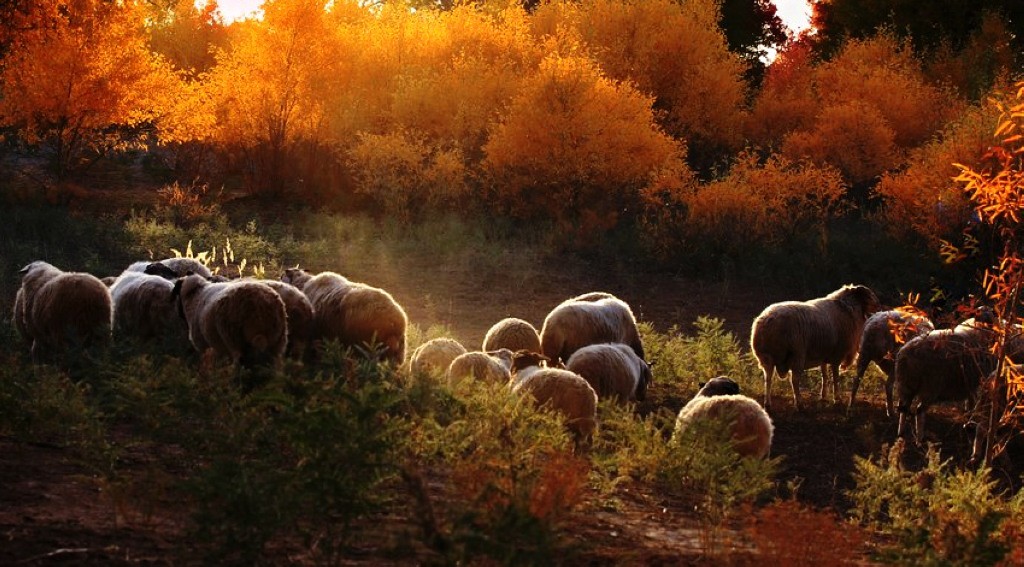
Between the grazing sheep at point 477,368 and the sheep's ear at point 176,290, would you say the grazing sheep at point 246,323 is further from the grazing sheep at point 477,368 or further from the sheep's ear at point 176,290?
the grazing sheep at point 477,368

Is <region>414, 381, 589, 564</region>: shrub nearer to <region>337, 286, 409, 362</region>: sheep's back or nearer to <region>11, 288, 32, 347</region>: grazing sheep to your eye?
<region>337, 286, 409, 362</region>: sheep's back

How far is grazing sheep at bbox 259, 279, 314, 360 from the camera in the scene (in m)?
11.1

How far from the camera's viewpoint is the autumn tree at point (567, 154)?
A: 89.8 feet

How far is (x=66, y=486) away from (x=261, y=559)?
1.80 m

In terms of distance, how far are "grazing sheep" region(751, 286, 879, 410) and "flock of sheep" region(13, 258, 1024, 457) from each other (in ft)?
0.06

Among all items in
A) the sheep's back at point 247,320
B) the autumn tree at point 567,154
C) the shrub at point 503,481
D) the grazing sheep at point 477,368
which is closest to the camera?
the shrub at point 503,481

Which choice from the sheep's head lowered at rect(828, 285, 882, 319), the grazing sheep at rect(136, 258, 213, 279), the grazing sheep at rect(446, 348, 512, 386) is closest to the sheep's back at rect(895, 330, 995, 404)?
the sheep's head lowered at rect(828, 285, 882, 319)

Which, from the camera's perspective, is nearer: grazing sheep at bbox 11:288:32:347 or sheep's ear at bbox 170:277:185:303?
sheep's ear at bbox 170:277:185:303

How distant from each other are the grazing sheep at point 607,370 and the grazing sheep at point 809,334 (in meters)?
2.48

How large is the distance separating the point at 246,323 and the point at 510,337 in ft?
12.3

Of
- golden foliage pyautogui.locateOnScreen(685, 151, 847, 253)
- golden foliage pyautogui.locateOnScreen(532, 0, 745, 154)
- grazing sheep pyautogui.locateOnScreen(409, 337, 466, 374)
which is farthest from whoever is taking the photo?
golden foliage pyautogui.locateOnScreen(532, 0, 745, 154)

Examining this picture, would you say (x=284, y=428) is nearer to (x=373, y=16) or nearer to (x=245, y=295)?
(x=245, y=295)

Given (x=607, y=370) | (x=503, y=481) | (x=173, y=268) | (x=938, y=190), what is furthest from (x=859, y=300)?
(x=938, y=190)

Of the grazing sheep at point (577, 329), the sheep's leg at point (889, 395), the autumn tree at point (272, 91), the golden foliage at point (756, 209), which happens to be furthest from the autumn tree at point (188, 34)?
the sheep's leg at point (889, 395)
